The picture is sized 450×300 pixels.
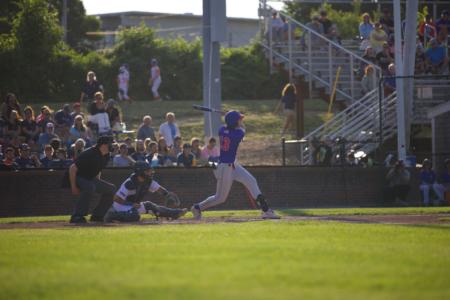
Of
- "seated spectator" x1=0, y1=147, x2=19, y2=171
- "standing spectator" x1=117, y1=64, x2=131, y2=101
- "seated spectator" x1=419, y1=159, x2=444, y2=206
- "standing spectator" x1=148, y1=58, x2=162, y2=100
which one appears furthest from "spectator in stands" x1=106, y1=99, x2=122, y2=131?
"standing spectator" x1=117, y1=64, x2=131, y2=101

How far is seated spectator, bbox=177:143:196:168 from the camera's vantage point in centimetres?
2556

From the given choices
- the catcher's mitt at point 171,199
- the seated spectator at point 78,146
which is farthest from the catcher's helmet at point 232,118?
the seated spectator at point 78,146

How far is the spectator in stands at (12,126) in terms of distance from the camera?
82.6 ft

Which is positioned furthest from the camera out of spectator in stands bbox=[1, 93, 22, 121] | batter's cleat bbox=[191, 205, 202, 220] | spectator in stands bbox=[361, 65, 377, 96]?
spectator in stands bbox=[361, 65, 377, 96]

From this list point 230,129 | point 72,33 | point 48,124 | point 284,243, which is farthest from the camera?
point 72,33

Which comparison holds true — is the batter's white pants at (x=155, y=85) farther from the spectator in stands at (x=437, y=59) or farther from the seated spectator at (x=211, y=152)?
the seated spectator at (x=211, y=152)

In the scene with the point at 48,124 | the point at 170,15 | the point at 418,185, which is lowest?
the point at 418,185

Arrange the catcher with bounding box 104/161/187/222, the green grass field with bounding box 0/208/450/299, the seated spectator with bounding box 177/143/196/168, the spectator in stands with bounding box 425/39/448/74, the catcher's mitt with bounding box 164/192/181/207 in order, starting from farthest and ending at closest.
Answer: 1. the spectator in stands with bounding box 425/39/448/74
2. the seated spectator with bounding box 177/143/196/168
3. the catcher's mitt with bounding box 164/192/181/207
4. the catcher with bounding box 104/161/187/222
5. the green grass field with bounding box 0/208/450/299

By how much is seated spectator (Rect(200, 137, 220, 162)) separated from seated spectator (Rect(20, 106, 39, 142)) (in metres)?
4.31

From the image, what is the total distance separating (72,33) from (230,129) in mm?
39827

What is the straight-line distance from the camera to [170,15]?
7162 centimetres

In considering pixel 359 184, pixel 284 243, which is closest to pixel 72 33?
pixel 359 184

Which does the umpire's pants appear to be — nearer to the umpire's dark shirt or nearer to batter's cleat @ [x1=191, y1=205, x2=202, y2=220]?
the umpire's dark shirt

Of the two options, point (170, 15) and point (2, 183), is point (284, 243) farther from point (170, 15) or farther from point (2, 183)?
point (170, 15)
